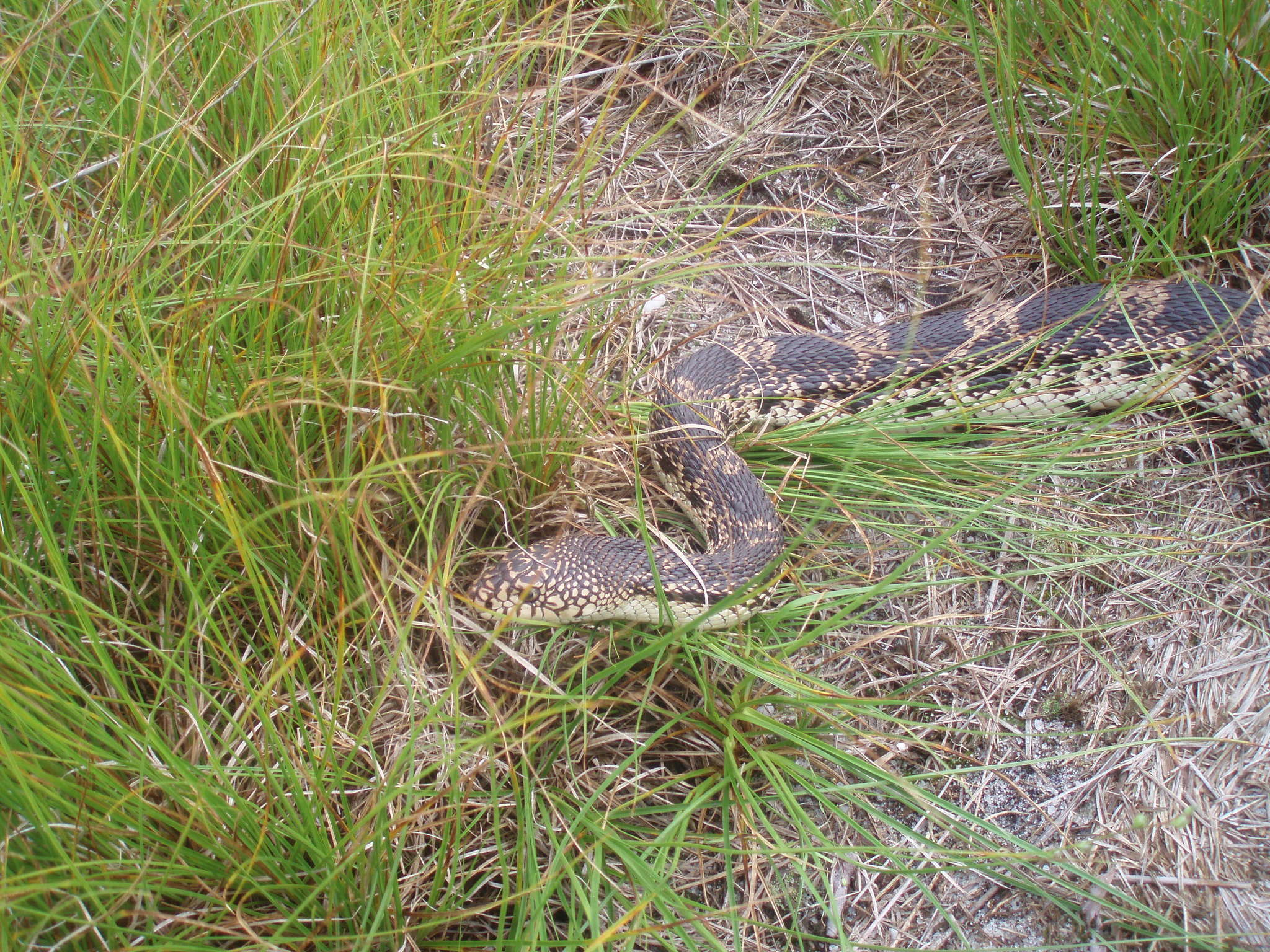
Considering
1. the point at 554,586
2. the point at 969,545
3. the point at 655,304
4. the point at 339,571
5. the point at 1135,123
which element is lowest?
the point at 969,545

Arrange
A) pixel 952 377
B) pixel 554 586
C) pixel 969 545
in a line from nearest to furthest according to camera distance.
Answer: pixel 554 586, pixel 969 545, pixel 952 377

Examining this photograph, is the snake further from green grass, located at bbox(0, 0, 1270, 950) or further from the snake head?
green grass, located at bbox(0, 0, 1270, 950)

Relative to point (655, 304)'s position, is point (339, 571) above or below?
above

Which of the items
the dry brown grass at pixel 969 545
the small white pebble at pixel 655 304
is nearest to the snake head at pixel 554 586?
the dry brown grass at pixel 969 545

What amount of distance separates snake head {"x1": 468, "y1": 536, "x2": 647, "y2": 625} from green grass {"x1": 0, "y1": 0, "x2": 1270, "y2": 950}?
0.10m

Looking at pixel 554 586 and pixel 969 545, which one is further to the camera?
pixel 969 545

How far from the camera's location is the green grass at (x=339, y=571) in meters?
2.14

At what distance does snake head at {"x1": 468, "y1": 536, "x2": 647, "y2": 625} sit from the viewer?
288 centimetres

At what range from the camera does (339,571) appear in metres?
2.45

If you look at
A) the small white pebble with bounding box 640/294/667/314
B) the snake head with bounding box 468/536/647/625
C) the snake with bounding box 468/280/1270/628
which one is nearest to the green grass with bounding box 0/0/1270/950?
the snake head with bounding box 468/536/647/625

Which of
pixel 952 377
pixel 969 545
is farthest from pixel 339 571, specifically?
pixel 952 377

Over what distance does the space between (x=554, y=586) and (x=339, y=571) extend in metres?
0.73

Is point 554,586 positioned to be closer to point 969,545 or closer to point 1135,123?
point 969,545

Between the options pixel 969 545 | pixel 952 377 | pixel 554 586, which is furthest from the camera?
pixel 952 377
